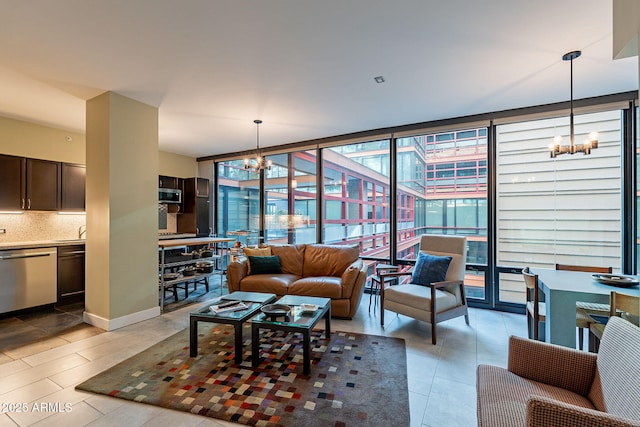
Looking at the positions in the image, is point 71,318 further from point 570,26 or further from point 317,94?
point 570,26

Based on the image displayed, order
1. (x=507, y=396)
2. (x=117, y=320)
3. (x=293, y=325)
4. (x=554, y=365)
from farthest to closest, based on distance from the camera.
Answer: (x=117, y=320) → (x=293, y=325) → (x=554, y=365) → (x=507, y=396)

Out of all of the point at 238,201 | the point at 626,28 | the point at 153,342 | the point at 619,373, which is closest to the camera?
the point at 619,373

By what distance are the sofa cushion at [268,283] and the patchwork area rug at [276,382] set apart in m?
0.94

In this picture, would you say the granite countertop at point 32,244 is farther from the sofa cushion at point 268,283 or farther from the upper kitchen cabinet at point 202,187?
the sofa cushion at point 268,283

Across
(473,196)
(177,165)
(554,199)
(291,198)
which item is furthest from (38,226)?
(554,199)

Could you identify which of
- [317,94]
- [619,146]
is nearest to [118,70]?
[317,94]

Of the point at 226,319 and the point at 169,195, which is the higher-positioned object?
the point at 169,195

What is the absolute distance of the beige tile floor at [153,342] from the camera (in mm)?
1962

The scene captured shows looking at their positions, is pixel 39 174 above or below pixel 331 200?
above

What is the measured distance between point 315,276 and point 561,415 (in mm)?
3491

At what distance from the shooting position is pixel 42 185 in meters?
4.45

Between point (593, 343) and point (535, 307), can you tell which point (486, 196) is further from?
point (593, 343)

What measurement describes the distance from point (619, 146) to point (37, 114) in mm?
7674

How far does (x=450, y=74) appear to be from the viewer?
10.1 ft
